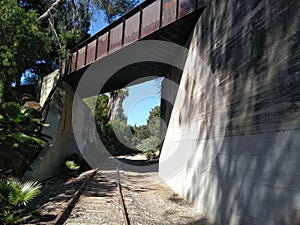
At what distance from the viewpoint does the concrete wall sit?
3768mm

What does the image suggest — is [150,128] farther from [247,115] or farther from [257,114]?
[257,114]

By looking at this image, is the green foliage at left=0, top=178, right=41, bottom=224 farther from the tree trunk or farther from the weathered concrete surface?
the tree trunk

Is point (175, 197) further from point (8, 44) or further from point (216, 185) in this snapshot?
point (8, 44)

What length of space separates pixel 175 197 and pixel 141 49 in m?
5.98

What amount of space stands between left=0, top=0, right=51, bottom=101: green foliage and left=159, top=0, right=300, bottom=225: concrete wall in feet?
27.2

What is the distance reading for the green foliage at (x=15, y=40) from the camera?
12.1m

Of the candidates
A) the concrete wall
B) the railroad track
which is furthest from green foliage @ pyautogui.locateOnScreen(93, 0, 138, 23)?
the railroad track

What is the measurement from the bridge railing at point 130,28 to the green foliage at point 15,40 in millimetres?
2159

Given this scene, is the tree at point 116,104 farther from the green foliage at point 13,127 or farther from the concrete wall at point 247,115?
the concrete wall at point 247,115

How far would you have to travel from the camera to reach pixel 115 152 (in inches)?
1614

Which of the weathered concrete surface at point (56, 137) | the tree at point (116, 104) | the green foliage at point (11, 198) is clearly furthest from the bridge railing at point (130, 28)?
the tree at point (116, 104)

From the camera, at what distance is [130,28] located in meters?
11.5

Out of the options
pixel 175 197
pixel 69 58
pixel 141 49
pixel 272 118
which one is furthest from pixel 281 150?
pixel 69 58

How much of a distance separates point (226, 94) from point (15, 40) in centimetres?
1045
